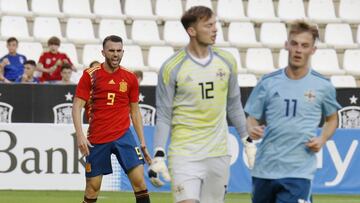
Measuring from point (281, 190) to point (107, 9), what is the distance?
52.0 ft

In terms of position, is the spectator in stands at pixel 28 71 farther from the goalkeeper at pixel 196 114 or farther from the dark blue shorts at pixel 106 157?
the goalkeeper at pixel 196 114

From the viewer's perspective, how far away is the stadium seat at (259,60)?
22.6 meters

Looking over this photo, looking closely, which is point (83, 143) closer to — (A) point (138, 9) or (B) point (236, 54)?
(B) point (236, 54)

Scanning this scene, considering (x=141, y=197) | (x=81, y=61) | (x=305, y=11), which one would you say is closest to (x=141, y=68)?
(x=81, y=61)

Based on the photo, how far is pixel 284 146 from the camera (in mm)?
7824

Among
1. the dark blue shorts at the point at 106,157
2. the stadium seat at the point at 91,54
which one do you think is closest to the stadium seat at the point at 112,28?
the stadium seat at the point at 91,54

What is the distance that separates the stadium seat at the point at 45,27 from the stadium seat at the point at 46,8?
14.5 inches

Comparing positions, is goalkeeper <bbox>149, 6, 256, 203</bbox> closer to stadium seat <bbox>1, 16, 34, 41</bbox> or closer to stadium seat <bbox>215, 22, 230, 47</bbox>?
stadium seat <bbox>1, 16, 34, 41</bbox>

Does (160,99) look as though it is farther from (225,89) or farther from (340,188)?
(340,188)

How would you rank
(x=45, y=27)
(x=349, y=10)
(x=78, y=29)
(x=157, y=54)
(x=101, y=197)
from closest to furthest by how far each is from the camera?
(x=101, y=197) < (x=157, y=54) < (x=45, y=27) < (x=78, y=29) < (x=349, y=10)

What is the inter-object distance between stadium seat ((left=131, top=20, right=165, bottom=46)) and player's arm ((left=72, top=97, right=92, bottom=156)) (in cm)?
1082

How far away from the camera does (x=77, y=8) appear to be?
23141mm

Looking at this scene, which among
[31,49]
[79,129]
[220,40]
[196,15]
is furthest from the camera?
[220,40]

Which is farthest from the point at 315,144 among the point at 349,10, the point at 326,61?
the point at 349,10
